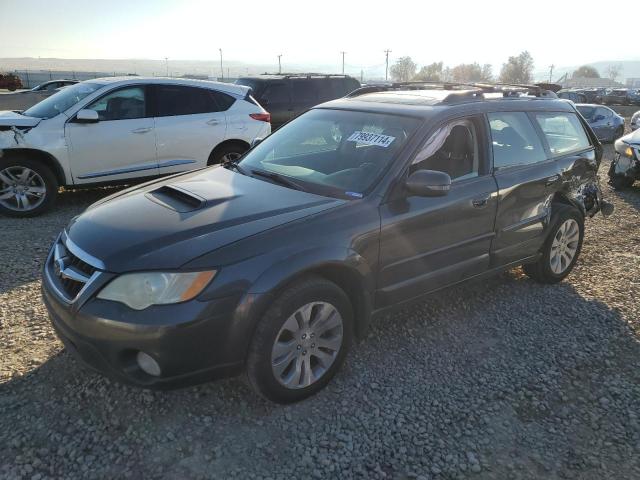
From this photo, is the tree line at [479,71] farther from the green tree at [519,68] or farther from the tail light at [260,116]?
the tail light at [260,116]

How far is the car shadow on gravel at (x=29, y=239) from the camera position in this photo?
4.58 metres

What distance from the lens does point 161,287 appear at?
8.13ft

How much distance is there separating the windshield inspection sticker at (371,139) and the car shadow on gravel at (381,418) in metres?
1.37

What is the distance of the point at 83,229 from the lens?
2.96 meters

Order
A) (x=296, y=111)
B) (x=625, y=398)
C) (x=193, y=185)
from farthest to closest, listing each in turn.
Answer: (x=296, y=111) → (x=193, y=185) → (x=625, y=398)

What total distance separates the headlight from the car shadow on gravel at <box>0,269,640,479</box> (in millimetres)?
754

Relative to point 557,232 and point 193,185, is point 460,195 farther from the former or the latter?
point 193,185

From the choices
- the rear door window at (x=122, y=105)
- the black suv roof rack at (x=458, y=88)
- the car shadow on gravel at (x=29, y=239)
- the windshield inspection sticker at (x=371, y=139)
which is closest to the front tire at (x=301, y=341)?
the windshield inspection sticker at (x=371, y=139)

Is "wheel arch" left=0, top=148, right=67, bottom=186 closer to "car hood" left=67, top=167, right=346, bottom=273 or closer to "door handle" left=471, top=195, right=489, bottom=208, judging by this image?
"car hood" left=67, top=167, right=346, bottom=273

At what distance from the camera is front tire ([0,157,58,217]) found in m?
6.29

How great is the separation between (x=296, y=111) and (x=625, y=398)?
919 cm

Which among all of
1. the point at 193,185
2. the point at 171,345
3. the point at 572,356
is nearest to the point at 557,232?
the point at 572,356

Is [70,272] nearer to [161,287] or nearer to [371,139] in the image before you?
[161,287]

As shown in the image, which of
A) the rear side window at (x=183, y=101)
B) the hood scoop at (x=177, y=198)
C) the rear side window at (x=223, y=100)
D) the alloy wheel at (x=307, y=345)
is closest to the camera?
the alloy wheel at (x=307, y=345)
